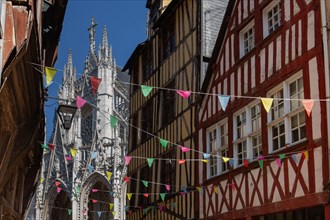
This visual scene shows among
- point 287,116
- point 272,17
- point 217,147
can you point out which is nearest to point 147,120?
point 217,147

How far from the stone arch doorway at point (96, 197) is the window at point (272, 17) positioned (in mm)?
26975

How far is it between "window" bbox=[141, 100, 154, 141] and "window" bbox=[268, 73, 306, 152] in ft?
26.2

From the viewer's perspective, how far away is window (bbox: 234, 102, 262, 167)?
10.6m

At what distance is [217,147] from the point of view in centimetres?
1240

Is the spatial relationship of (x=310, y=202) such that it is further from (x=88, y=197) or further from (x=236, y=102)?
(x=88, y=197)

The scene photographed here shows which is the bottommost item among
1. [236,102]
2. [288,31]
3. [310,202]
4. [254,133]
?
[310,202]

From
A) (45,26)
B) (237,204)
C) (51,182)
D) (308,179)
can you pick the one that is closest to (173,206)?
(237,204)

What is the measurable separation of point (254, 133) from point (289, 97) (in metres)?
1.45

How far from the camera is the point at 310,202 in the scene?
329 inches

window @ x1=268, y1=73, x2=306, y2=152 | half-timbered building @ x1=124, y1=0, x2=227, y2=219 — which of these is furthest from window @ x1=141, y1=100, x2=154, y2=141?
window @ x1=268, y1=73, x2=306, y2=152

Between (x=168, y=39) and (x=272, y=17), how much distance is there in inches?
264

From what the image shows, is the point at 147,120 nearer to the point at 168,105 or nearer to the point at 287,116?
the point at 168,105

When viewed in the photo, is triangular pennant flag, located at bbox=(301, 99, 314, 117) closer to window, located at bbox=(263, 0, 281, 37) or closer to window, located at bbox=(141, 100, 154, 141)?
window, located at bbox=(263, 0, 281, 37)

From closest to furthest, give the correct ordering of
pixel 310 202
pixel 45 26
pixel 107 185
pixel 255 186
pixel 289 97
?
1. pixel 310 202
2. pixel 289 97
3. pixel 255 186
4. pixel 45 26
5. pixel 107 185
